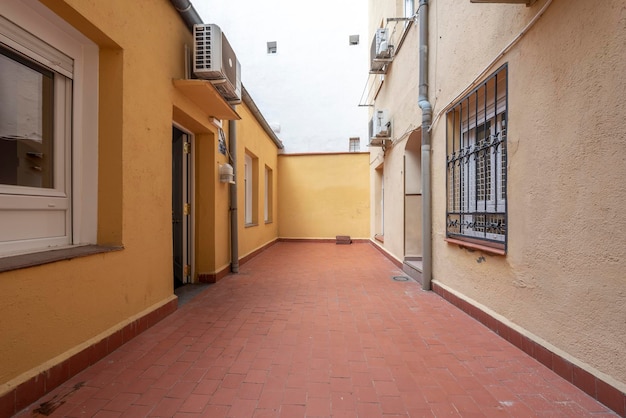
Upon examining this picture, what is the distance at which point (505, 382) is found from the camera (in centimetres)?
211

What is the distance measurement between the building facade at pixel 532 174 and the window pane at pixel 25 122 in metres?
3.62

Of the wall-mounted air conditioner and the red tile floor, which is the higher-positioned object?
the wall-mounted air conditioner

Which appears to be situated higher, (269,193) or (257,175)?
(257,175)

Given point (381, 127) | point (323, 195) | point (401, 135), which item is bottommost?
point (323, 195)

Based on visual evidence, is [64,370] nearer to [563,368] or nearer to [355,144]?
[563,368]

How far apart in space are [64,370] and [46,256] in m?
0.74

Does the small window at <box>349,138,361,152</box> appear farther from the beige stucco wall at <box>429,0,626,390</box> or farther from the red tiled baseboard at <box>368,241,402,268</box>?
the beige stucco wall at <box>429,0,626,390</box>

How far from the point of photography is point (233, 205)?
18.0 feet

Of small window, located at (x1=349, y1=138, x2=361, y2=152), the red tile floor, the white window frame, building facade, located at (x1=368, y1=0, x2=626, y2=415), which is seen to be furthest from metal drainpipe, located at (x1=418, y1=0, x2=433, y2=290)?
small window, located at (x1=349, y1=138, x2=361, y2=152)

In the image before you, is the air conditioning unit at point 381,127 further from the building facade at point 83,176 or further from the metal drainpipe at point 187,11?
the metal drainpipe at point 187,11

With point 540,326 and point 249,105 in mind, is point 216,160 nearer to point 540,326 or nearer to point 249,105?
point 249,105

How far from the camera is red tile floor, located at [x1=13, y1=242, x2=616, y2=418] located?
1841mm

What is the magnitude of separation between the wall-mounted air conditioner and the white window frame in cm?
504

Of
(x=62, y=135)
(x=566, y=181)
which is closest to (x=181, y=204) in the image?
(x=62, y=135)
